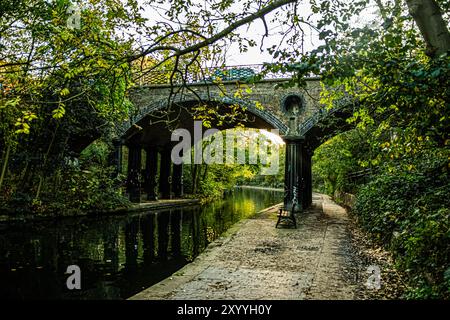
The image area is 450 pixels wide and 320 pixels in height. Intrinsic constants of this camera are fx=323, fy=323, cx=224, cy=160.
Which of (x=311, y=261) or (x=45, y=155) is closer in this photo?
(x=311, y=261)

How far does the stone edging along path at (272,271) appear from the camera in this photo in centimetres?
425

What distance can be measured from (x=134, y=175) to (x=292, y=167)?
9.69m

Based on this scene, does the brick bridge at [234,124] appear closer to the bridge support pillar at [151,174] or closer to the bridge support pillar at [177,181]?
the bridge support pillar at [151,174]

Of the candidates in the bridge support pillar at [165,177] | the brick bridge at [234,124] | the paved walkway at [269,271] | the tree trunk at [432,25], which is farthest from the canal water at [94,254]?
the bridge support pillar at [165,177]

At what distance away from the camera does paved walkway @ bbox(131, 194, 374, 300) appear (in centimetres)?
427

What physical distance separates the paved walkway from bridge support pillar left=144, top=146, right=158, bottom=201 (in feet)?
46.0

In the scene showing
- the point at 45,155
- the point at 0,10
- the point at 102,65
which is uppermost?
the point at 0,10

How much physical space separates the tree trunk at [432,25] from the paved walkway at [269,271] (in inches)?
121

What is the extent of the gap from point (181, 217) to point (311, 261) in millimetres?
9607

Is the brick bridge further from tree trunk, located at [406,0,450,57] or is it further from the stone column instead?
tree trunk, located at [406,0,450,57]
